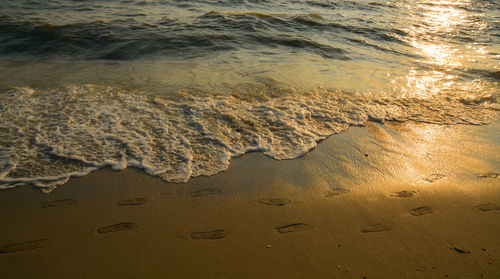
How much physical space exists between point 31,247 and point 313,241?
1.99 meters

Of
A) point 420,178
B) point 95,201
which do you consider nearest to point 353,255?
point 420,178

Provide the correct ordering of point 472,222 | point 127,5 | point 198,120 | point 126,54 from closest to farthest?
point 472,222
point 198,120
point 126,54
point 127,5

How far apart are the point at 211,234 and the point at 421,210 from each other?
5.79 ft

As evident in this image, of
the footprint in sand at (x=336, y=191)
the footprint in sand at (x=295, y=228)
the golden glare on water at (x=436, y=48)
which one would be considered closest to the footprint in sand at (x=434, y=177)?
the footprint in sand at (x=336, y=191)

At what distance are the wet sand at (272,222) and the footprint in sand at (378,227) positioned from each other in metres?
0.01

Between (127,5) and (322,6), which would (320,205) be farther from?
(322,6)

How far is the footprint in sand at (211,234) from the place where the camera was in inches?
84.4

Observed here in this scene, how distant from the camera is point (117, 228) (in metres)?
2.18

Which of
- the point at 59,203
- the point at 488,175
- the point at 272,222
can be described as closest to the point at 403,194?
the point at 488,175

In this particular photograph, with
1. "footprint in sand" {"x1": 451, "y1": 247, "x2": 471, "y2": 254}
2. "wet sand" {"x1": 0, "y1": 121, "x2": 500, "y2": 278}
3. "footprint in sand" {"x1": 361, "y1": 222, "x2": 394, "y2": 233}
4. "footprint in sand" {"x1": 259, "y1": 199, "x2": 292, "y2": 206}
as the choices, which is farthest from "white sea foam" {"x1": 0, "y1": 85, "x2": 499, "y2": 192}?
"footprint in sand" {"x1": 451, "y1": 247, "x2": 471, "y2": 254}

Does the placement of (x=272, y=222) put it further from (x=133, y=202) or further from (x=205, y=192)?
(x=133, y=202)

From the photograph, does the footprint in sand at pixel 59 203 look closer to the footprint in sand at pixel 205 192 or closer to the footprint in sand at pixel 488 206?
the footprint in sand at pixel 205 192

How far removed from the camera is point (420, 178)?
2.86 meters

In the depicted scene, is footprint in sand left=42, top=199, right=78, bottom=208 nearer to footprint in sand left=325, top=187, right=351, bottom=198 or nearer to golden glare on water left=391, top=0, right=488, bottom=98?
footprint in sand left=325, top=187, right=351, bottom=198
